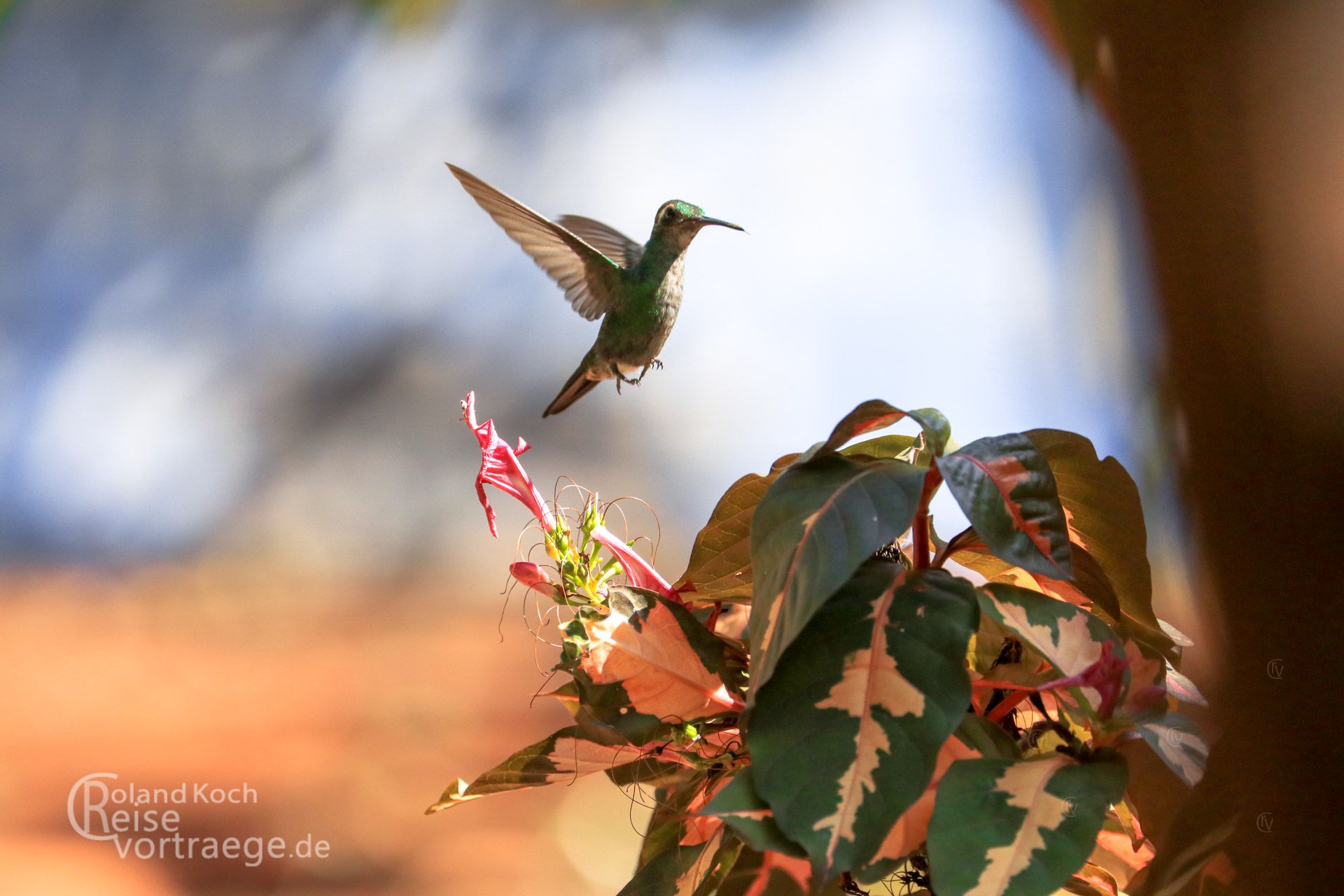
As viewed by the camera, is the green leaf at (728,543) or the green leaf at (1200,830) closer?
the green leaf at (1200,830)

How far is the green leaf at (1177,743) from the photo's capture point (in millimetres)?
417

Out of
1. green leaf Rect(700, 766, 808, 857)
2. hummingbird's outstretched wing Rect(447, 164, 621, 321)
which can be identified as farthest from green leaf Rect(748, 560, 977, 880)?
hummingbird's outstretched wing Rect(447, 164, 621, 321)

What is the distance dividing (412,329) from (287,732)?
2.28ft

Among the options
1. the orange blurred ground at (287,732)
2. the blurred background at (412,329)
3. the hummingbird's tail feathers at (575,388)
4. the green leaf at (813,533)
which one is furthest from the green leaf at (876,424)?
the orange blurred ground at (287,732)

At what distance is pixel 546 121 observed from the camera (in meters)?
1.61

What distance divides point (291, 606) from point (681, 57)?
45.9 inches

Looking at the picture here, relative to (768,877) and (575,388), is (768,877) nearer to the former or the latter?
(768,877)

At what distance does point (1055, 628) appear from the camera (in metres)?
0.44

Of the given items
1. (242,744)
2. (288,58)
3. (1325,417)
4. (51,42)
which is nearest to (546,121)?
(288,58)

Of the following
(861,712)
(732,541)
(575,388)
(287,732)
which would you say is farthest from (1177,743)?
(287,732)

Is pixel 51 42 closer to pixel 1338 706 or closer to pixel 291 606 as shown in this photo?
pixel 291 606
